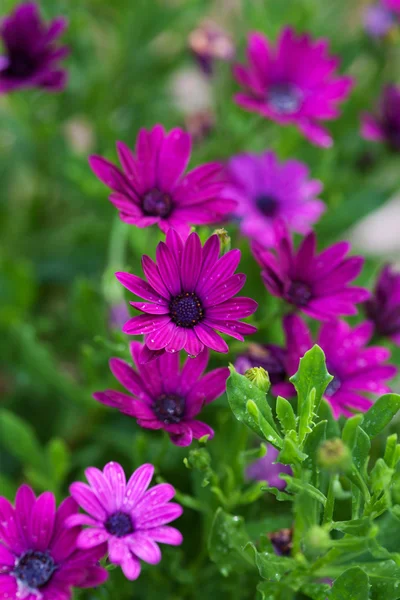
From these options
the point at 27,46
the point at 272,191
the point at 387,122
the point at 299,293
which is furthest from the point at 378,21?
the point at 299,293

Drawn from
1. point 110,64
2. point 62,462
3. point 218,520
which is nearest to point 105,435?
point 62,462

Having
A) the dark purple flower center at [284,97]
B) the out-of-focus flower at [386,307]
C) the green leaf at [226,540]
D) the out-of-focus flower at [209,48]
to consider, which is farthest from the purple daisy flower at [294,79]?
the green leaf at [226,540]

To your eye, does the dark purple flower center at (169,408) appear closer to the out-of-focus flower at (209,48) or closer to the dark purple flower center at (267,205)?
the dark purple flower center at (267,205)

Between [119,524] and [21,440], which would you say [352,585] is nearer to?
[119,524]

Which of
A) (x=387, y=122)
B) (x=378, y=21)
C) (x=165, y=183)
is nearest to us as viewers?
(x=165, y=183)

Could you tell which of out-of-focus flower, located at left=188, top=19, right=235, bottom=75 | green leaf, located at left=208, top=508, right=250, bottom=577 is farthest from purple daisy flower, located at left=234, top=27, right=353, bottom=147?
green leaf, located at left=208, top=508, right=250, bottom=577

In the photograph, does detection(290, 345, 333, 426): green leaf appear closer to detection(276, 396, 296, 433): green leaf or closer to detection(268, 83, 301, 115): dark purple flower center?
detection(276, 396, 296, 433): green leaf

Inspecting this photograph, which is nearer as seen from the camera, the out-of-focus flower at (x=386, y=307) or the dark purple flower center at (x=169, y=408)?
the dark purple flower center at (x=169, y=408)
